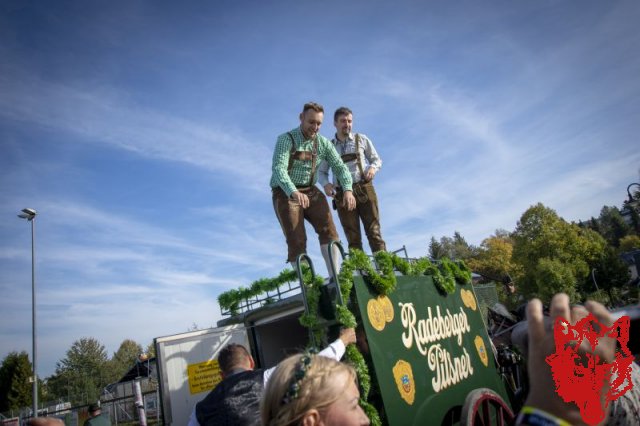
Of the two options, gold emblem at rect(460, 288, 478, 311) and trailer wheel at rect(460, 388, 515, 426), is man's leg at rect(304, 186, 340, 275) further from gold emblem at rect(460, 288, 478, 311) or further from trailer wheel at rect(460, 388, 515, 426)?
trailer wheel at rect(460, 388, 515, 426)

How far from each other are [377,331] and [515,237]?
41.4 meters

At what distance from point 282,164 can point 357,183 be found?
60.1 inches

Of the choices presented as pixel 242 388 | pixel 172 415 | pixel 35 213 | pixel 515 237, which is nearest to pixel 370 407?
pixel 242 388

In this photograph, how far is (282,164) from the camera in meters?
4.97

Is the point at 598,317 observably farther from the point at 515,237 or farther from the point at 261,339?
the point at 515,237

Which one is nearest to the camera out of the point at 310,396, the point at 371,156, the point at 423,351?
the point at 310,396

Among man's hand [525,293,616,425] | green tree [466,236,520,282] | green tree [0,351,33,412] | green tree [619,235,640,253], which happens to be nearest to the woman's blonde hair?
man's hand [525,293,616,425]

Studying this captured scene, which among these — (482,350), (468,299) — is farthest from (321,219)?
(482,350)

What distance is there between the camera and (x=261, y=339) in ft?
19.5

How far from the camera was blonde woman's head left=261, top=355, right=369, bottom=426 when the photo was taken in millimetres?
1289

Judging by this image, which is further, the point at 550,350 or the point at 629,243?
the point at 629,243

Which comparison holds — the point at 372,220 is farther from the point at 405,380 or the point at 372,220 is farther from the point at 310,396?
the point at 310,396

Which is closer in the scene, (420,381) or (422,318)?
(420,381)

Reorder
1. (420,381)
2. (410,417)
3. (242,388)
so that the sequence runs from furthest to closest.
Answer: (420,381) < (410,417) < (242,388)
